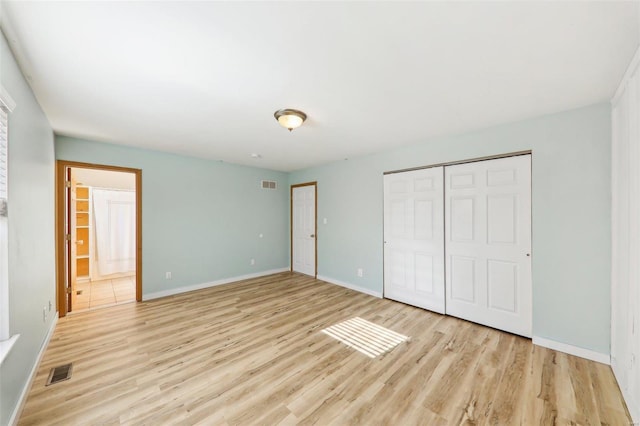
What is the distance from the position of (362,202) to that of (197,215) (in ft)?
10.2

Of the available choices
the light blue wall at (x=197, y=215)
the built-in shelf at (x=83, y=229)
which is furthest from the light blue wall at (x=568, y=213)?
the built-in shelf at (x=83, y=229)

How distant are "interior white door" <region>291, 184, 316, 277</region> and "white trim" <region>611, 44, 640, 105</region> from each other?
14.0 ft

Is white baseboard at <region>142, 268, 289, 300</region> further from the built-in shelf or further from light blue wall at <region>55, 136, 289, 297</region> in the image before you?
the built-in shelf

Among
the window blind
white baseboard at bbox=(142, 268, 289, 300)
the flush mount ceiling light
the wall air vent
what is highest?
the flush mount ceiling light

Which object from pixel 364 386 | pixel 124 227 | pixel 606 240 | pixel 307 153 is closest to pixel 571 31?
pixel 606 240

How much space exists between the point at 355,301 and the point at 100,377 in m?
3.09

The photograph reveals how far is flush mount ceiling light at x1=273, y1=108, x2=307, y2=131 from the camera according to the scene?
8.00 feet

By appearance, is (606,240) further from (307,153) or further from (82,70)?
(82,70)

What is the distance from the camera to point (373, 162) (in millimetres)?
4223

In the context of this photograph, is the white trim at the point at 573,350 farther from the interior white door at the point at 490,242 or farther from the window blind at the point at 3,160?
the window blind at the point at 3,160

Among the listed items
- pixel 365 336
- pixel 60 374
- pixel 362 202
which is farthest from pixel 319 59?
pixel 60 374

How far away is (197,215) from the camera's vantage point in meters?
4.54

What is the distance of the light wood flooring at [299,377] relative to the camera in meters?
1.70

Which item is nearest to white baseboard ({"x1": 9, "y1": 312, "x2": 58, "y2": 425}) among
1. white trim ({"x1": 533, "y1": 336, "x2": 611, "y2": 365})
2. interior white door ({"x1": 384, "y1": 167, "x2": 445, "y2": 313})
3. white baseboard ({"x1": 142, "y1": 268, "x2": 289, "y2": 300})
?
white baseboard ({"x1": 142, "y1": 268, "x2": 289, "y2": 300})
